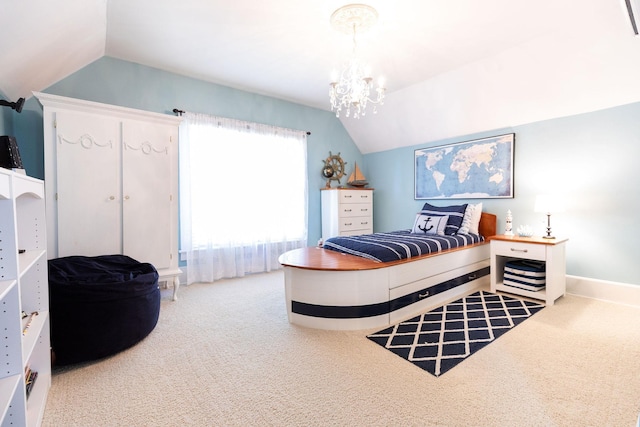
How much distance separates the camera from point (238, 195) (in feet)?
13.5

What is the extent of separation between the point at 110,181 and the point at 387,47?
300cm

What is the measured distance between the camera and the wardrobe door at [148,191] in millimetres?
2916

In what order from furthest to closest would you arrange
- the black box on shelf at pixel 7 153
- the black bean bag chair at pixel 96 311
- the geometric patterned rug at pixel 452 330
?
the geometric patterned rug at pixel 452 330 → the black bean bag chair at pixel 96 311 → the black box on shelf at pixel 7 153

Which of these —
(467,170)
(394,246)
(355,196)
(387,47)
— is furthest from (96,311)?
(467,170)

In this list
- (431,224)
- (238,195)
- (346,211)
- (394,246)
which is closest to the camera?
(394,246)

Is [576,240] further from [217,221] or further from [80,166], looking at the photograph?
[80,166]

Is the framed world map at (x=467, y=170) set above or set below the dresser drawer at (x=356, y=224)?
above

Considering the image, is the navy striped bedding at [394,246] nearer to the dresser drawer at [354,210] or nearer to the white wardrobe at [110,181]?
the dresser drawer at [354,210]

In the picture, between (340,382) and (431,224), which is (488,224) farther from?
(340,382)

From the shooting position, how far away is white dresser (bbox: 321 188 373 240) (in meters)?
4.81

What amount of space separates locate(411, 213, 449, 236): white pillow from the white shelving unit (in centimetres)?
356

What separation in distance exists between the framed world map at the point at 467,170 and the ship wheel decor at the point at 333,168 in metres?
1.28

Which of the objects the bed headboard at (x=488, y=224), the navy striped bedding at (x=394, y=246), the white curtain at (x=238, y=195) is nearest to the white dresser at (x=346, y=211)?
the white curtain at (x=238, y=195)

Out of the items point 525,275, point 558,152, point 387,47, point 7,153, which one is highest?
point 387,47
